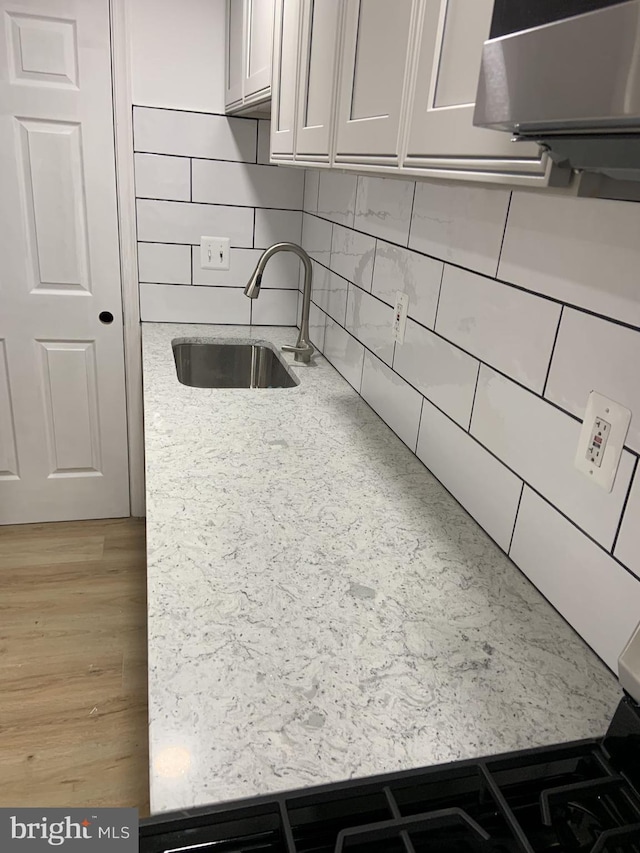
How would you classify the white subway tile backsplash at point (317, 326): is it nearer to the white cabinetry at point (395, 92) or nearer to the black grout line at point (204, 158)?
the black grout line at point (204, 158)

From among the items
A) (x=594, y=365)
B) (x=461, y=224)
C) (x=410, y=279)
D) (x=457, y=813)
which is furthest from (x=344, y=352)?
(x=457, y=813)

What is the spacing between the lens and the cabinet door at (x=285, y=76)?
127 centimetres

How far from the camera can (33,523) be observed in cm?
259

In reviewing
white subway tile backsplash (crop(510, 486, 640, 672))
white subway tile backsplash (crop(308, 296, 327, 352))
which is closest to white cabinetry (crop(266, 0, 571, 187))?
white subway tile backsplash (crop(510, 486, 640, 672))

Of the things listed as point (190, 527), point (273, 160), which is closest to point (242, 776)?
point (190, 527)

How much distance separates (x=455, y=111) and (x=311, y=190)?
5.41 feet

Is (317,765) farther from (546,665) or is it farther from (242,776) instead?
(546,665)

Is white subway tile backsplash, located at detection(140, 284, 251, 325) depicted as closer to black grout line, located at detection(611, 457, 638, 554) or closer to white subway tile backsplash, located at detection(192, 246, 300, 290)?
white subway tile backsplash, located at detection(192, 246, 300, 290)

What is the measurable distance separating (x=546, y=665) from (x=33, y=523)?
7.68 feet

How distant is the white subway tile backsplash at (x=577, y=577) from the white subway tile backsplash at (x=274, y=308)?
5.36 ft

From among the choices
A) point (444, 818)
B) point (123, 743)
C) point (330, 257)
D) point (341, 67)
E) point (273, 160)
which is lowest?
point (123, 743)

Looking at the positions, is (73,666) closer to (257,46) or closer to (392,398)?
(392,398)

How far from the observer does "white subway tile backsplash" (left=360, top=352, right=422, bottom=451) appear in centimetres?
136

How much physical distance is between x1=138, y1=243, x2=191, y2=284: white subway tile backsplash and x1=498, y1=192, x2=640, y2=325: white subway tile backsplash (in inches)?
61.3
